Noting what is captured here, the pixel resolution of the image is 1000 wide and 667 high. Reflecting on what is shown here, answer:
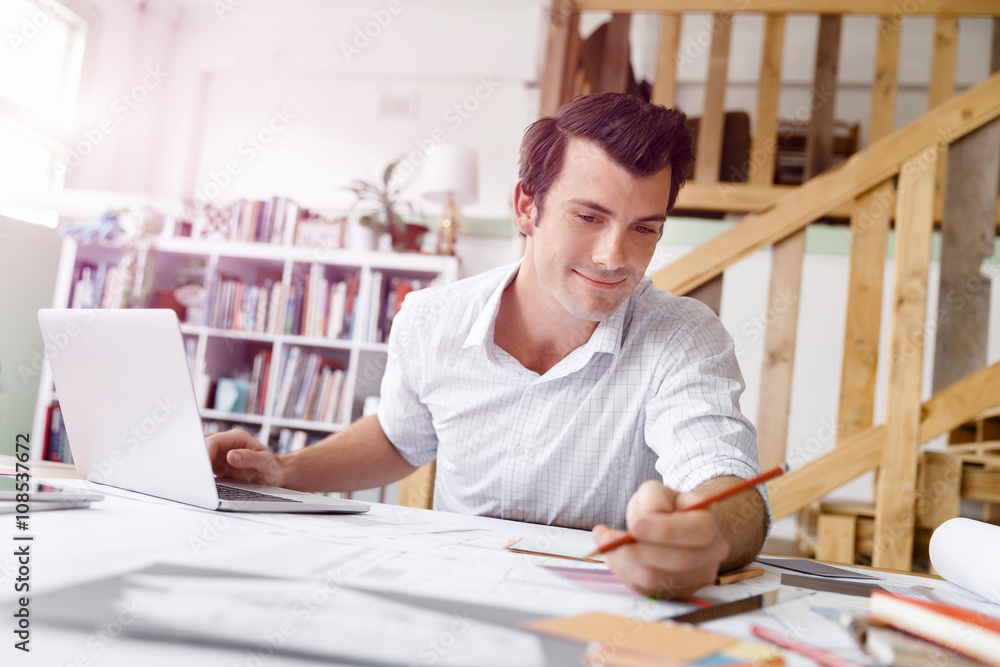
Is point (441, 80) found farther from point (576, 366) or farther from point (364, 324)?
point (576, 366)

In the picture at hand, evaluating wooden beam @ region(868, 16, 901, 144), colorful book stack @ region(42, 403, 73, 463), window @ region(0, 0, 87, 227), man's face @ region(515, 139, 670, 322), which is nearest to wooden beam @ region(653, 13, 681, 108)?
wooden beam @ region(868, 16, 901, 144)

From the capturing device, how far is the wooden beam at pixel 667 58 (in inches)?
103

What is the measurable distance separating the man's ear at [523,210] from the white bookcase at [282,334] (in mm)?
1985

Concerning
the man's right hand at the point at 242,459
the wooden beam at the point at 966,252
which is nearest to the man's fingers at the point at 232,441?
the man's right hand at the point at 242,459

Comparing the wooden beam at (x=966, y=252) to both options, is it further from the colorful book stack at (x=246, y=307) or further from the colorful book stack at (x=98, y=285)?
the colorful book stack at (x=98, y=285)

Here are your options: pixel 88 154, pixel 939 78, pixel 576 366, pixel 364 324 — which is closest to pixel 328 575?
pixel 576 366

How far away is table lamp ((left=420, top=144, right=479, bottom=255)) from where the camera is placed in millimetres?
3398

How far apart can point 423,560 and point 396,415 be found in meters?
0.72

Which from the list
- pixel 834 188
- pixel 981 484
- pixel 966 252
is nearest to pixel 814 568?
pixel 834 188

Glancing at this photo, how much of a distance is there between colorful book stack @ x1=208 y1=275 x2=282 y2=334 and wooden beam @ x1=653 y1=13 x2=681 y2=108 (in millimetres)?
2006

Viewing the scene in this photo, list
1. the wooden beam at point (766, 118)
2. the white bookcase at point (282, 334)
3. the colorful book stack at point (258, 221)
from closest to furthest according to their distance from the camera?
the wooden beam at point (766, 118)
the white bookcase at point (282, 334)
the colorful book stack at point (258, 221)

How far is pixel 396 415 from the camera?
138cm

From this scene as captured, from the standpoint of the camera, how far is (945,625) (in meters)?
0.52

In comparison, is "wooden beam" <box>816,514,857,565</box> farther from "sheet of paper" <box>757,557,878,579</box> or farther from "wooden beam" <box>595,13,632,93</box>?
"wooden beam" <box>595,13,632,93</box>
